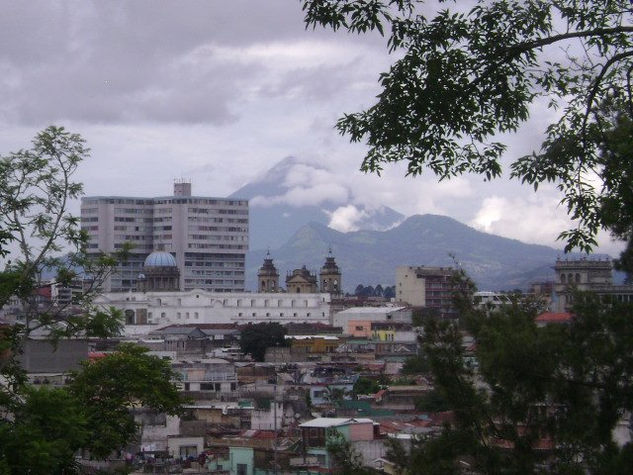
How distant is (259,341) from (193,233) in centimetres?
6270

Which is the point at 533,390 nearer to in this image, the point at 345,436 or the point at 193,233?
the point at 345,436

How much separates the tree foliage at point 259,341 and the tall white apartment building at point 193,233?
59022mm

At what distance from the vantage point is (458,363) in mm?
13227

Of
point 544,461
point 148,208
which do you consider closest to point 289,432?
point 544,461

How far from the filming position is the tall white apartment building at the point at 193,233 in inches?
5753

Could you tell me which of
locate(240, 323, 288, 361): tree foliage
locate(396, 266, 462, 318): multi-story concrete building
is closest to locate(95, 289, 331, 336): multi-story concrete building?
locate(396, 266, 462, 318): multi-story concrete building

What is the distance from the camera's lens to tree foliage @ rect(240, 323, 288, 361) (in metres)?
83.9

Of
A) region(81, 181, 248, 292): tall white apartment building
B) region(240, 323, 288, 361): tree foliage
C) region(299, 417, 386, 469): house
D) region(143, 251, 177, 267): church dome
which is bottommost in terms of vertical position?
region(299, 417, 386, 469): house

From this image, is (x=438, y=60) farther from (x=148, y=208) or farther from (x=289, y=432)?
(x=148, y=208)

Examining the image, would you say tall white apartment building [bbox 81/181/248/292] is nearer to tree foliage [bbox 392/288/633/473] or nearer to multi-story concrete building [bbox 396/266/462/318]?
multi-story concrete building [bbox 396/266/462/318]

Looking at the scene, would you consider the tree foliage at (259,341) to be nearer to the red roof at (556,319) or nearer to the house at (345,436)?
the red roof at (556,319)

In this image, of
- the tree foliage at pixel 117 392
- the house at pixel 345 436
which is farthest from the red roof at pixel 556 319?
the house at pixel 345 436

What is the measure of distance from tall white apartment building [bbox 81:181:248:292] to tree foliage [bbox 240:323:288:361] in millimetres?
59022

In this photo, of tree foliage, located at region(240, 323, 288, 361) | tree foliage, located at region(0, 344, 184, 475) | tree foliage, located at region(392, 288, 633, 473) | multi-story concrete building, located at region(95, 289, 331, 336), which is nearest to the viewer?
tree foliage, located at region(392, 288, 633, 473)
